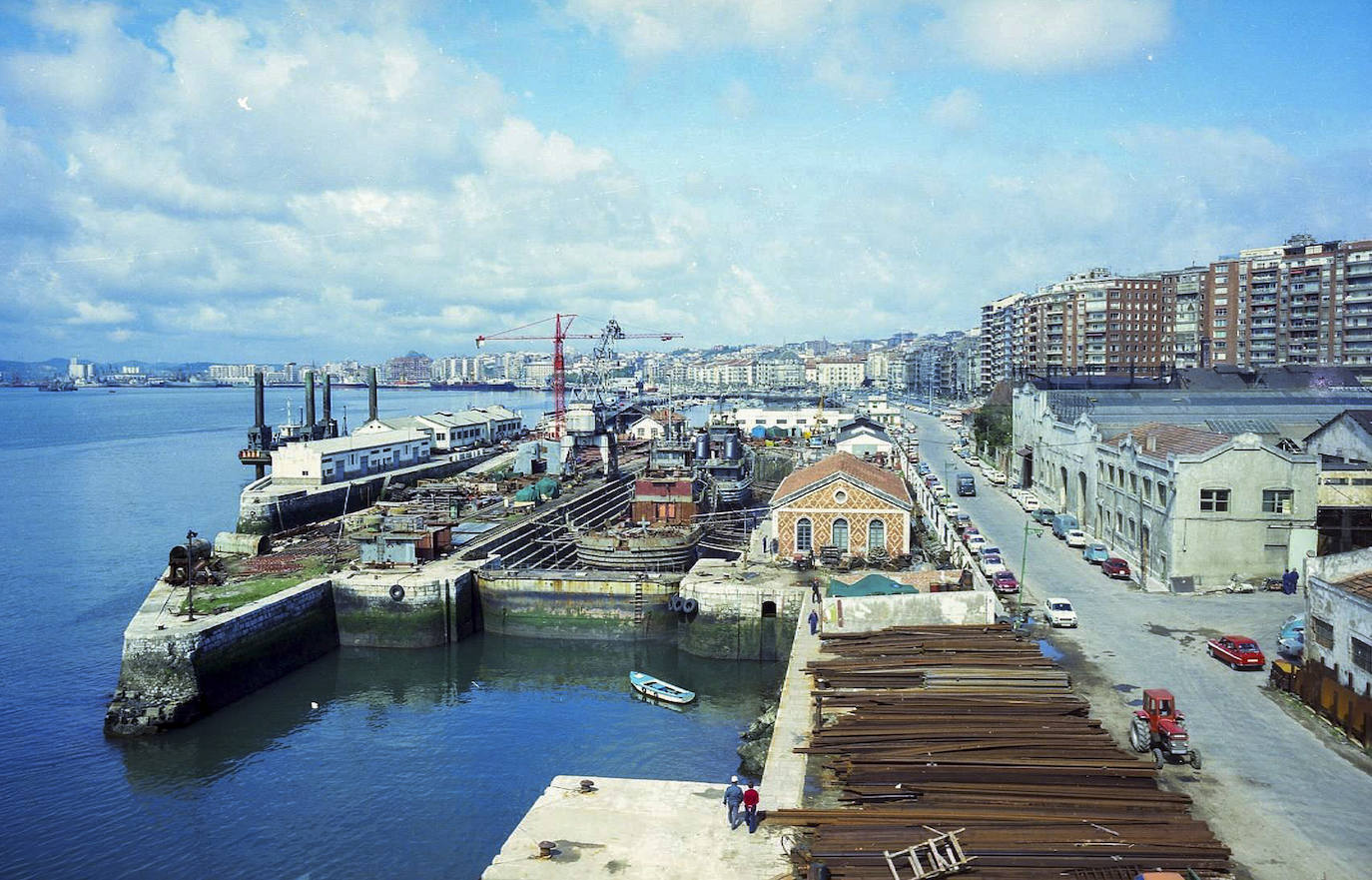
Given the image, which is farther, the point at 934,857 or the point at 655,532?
the point at 655,532

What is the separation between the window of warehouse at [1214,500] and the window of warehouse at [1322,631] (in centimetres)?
1037

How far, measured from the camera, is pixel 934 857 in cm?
1138

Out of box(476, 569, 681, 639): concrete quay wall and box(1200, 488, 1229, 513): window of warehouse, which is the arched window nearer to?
box(476, 569, 681, 639): concrete quay wall

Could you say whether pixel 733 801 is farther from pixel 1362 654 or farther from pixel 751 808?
pixel 1362 654

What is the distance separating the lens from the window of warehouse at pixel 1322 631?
18828 millimetres

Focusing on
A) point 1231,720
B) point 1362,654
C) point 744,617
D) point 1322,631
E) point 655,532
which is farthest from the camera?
point 655,532

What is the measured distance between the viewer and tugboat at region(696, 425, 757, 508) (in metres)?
47.2

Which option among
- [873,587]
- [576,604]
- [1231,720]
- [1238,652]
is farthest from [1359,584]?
[576,604]

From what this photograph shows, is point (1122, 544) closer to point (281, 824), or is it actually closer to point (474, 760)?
point (474, 760)

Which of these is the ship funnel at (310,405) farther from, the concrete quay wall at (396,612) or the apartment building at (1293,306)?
the apartment building at (1293,306)

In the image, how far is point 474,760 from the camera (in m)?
22.9

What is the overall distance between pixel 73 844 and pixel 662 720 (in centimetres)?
1274

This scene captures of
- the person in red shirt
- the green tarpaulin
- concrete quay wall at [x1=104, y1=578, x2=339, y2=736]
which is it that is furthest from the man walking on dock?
concrete quay wall at [x1=104, y1=578, x2=339, y2=736]

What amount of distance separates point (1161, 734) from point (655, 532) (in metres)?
23.6
